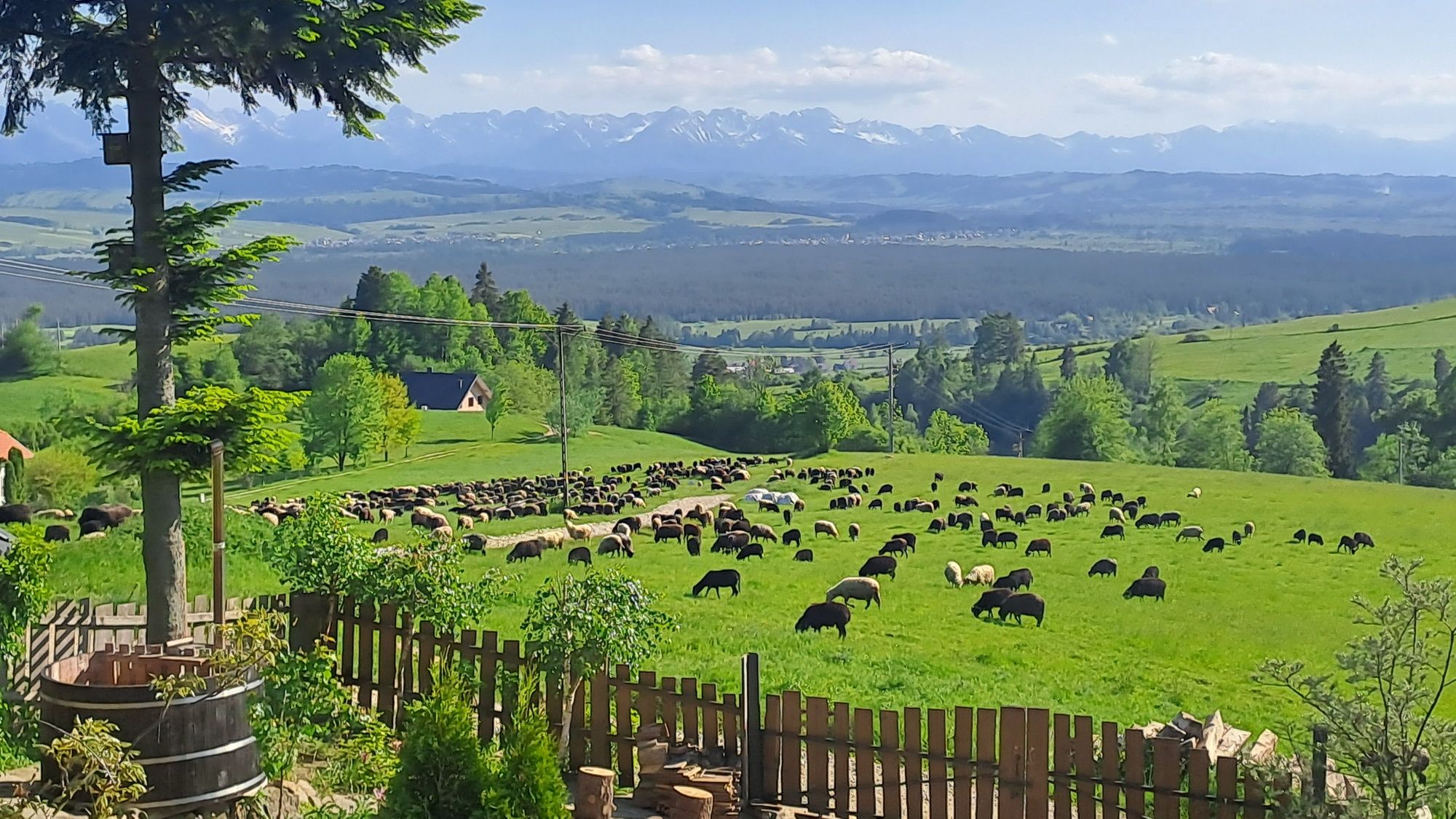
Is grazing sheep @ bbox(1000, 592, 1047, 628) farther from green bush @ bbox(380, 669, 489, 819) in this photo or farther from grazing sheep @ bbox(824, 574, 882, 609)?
green bush @ bbox(380, 669, 489, 819)

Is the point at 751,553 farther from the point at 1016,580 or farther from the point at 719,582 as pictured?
the point at 1016,580

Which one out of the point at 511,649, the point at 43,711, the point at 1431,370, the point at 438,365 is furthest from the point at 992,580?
the point at 1431,370

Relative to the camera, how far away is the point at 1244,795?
826cm

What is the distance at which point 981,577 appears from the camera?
29281mm

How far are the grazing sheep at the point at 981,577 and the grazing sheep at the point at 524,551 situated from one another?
441 inches

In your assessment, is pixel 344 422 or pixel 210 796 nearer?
pixel 210 796

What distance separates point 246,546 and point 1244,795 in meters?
19.4

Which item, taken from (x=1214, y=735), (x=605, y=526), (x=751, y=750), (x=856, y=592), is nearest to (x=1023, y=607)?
(x=856, y=592)

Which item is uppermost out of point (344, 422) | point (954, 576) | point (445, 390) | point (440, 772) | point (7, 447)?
point (440, 772)

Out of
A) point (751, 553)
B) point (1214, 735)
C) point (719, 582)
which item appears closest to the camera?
point (1214, 735)

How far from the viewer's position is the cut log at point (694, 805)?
30.8 feet

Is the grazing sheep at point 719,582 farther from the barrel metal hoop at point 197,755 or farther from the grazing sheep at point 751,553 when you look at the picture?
the barrel metal hoop at point 197,755

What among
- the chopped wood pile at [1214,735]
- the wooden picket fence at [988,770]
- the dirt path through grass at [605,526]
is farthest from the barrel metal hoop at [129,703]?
the dirt path through grass at [605,526]

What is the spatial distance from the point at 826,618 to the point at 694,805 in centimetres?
1223
